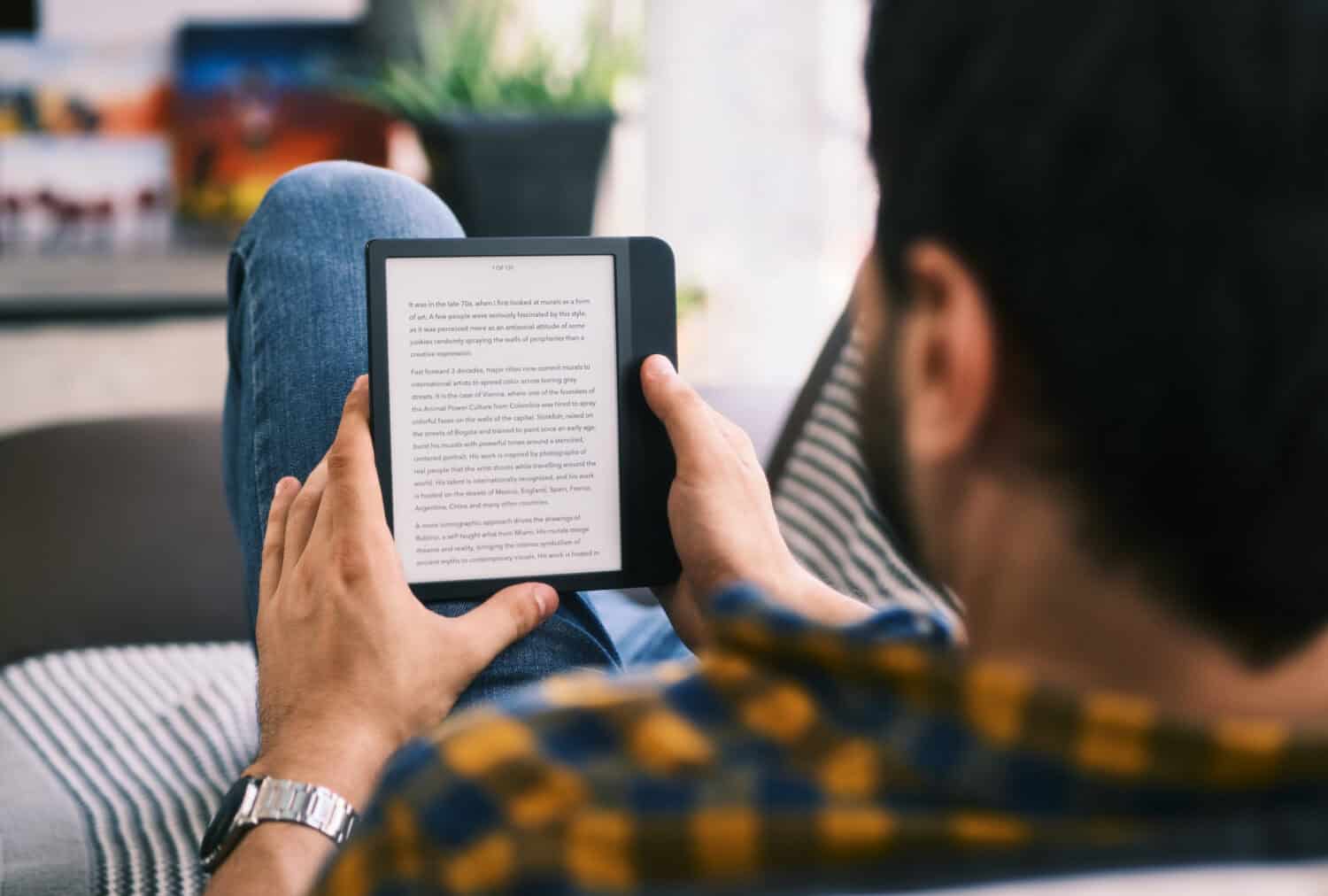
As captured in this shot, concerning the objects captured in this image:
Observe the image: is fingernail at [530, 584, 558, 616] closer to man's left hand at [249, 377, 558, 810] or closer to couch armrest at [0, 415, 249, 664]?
man's left hand at [249, 377, 558, 810]

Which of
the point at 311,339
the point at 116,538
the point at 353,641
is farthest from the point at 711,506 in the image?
the point at 116,538

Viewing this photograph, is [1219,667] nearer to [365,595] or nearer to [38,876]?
[365,595]

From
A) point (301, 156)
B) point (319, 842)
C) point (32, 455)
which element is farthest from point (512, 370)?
point (301, 156)

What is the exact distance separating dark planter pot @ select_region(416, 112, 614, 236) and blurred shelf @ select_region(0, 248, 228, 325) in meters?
0.62

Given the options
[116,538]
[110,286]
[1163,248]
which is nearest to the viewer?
[1163,248]

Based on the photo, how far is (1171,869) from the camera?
1.12ft

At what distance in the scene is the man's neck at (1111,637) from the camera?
0.38 m

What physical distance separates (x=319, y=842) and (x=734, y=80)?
1.77m

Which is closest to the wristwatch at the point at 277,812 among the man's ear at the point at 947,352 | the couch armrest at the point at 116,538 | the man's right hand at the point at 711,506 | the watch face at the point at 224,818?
the watch face at the point at 224,818

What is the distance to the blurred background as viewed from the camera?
7.39ft

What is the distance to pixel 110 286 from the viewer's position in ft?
8.80

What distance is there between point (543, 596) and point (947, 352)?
0.42 meters

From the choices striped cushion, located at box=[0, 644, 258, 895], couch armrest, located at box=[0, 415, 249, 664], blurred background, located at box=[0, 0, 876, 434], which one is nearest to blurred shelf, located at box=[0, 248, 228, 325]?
blurred background, located at box=[0, 0, 876, 434]

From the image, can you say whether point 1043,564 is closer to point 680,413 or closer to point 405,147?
point 680,413
